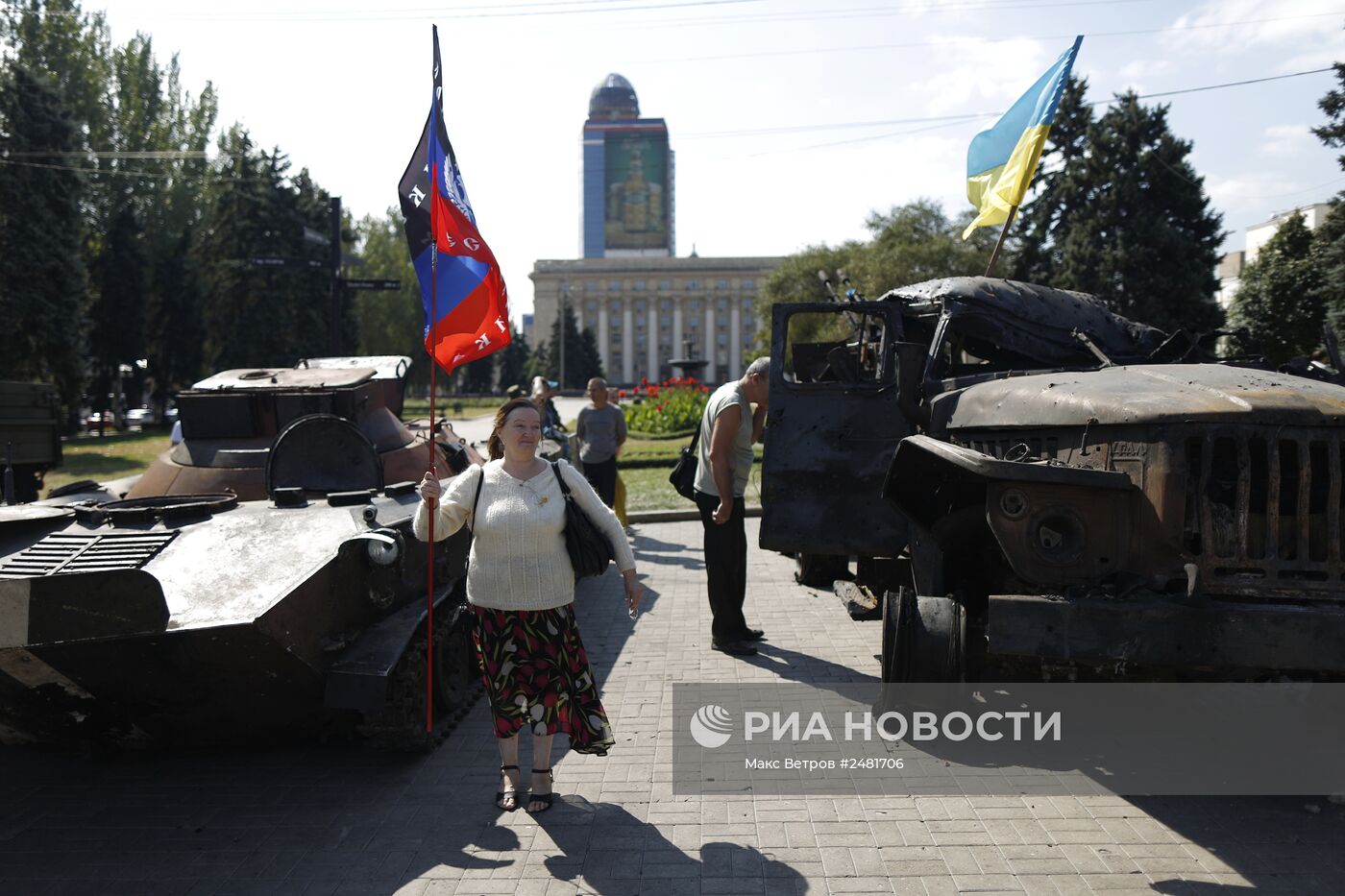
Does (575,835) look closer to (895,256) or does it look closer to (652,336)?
(895,256)

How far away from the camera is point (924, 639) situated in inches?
191

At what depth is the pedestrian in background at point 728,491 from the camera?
6609mm

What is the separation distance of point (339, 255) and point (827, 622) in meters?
11.0

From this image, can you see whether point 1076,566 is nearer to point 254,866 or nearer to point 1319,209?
point 254,866

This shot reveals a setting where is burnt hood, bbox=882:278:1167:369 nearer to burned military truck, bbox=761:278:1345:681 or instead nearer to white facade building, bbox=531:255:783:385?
burned military truck, bbox=761:278:1345:681

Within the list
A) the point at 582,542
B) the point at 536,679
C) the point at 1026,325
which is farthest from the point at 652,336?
the point at 536,679

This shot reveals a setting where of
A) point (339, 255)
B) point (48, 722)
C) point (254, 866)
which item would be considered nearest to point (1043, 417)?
point (254, 866)

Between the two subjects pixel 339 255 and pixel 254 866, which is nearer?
pixel 254 866

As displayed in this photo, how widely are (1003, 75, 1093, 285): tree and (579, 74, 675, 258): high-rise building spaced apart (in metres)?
87.3

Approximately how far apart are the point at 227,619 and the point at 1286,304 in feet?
90.6

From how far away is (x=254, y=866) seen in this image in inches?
154

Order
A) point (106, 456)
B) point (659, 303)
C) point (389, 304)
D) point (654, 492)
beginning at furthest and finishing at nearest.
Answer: point (659, 303), point (389, 304), point (106, 456), point (654, 492)

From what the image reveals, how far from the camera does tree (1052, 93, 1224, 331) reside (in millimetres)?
33469

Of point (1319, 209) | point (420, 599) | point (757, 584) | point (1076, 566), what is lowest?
point (757, 584)
